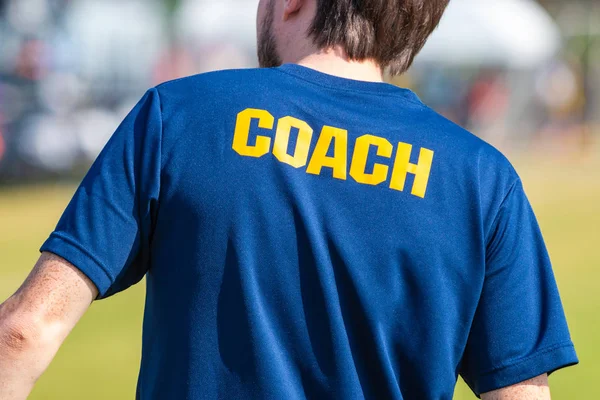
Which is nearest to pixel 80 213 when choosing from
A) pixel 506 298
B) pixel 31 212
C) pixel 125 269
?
pixel 125 269

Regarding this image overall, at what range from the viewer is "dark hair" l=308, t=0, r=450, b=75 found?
1727 millimetres

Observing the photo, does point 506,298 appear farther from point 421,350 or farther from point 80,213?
point 80,213

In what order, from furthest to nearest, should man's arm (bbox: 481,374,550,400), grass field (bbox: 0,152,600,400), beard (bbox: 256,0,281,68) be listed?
grass field (bbox: 0,152,600,400) < beard (bbox: 256,0,281,68) < man's arm (bbox: 481,374,550,400)

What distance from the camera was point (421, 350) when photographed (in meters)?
1.67

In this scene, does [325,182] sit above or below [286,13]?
below

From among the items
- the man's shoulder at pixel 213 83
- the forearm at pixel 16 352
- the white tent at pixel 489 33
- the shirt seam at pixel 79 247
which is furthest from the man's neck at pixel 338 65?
the white tent at pixel 489 33

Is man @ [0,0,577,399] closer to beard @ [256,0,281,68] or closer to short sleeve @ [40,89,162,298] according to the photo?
short sleeve @ [40,89,162,298]

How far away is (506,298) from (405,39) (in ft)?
1.82

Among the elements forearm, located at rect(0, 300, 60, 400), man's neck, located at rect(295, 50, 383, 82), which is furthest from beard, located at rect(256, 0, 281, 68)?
forearm, located at rect(0, 300, 60, 400)

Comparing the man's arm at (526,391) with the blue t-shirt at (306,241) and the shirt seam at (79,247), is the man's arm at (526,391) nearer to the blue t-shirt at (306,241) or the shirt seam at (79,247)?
the blue t-shirt at (306,241)

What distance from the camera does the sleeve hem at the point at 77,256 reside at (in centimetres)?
151

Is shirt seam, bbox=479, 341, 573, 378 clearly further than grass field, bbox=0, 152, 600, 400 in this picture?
No

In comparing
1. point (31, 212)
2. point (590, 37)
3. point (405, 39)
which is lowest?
point (31, 212)

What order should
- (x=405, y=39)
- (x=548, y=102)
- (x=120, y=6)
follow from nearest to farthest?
(x=405, y=39) → (x=120, y=6) → (x=548, y=102)
